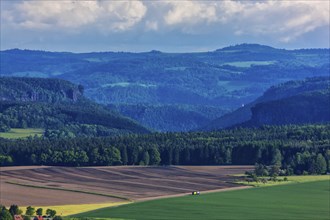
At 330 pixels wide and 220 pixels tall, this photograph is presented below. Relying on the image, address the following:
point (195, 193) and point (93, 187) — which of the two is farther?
point (93, 187)

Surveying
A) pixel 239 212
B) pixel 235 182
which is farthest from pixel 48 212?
pixel 235 182

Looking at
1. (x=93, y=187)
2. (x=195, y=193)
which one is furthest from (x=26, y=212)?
(x=195, y=193)

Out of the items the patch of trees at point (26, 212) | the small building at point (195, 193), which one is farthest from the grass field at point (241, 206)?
the patch of trees at point (26, 212)

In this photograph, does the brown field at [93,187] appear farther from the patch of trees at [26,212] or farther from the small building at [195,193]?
the patch of trees at [26,212]

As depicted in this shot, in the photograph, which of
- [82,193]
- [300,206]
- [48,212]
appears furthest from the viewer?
[82,193]

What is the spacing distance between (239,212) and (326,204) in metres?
16.9

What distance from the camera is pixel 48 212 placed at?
14238cm

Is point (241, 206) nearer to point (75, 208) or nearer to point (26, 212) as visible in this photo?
point (75, 208)

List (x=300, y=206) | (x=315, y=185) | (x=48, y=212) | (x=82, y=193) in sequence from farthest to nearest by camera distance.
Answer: (x=315, y=185) → (x=82, y=193) → (x=300, y=206) → (x=48, y=212)

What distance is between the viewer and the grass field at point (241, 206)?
14538 cm

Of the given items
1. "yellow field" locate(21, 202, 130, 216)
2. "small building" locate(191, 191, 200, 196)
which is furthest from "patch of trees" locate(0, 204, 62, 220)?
"small building" locate(191, 191, 200, 196)

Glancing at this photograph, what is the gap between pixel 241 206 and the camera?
158 meters

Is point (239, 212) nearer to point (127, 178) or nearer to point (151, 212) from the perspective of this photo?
point (151, 212)

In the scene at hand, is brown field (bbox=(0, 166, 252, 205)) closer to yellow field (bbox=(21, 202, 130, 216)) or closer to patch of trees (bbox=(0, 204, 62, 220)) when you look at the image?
yellow field (bbox=(21, 202, 130, 216))
